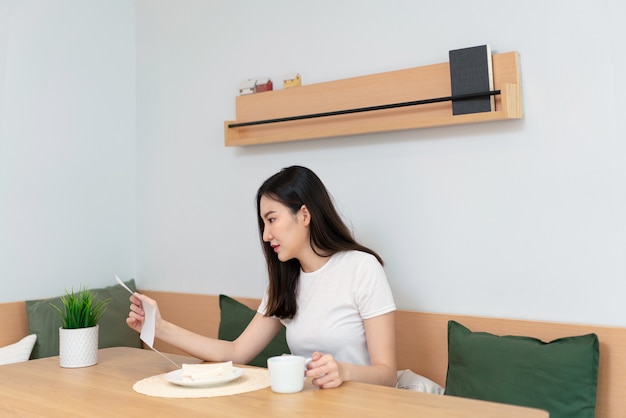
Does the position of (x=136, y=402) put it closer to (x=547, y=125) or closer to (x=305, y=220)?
(x=305, y=220)

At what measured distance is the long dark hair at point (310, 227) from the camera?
206cm

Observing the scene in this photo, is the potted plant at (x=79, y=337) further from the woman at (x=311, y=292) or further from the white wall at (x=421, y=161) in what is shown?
the white wall at (x=421, y=161)

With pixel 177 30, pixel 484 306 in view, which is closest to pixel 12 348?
pixel 177 30

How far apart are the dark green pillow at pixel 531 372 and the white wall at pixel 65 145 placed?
5.67 feet

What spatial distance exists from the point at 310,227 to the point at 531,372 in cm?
73

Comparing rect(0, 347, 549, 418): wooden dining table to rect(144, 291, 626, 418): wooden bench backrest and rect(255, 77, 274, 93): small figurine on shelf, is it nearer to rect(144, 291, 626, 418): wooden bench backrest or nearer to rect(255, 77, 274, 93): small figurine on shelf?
rect(144, 291, 626, 418): wooden bench backrest

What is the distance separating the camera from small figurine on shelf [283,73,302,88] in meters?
2.61

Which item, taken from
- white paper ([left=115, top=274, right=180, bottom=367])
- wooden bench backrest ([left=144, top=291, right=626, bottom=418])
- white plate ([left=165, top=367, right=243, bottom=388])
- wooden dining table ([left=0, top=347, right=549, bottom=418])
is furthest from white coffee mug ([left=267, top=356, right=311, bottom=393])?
wooden bench backrest ([left=144, top=291, right=626, bottom=418])

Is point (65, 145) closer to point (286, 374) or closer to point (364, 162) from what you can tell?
point (364, 162)

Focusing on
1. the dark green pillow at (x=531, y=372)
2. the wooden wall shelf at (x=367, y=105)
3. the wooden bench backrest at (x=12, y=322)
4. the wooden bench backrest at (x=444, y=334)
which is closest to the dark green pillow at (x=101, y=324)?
the wooden bench backrest at (x=12, y=322)

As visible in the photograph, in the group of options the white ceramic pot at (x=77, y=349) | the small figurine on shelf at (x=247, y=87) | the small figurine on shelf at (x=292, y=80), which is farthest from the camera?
the small figurine on shelf at (x=247, y=87)

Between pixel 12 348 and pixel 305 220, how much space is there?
1.28 meters

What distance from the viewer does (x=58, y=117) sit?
9.58 feet

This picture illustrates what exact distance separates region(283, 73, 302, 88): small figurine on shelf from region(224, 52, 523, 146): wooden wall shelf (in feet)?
0.08
